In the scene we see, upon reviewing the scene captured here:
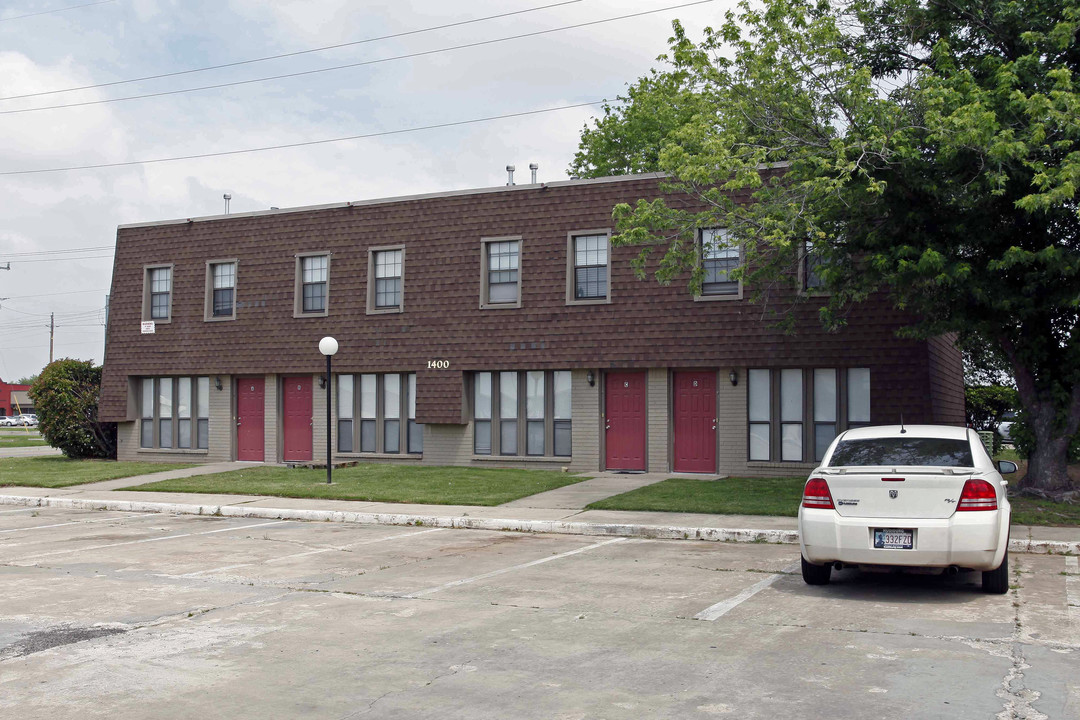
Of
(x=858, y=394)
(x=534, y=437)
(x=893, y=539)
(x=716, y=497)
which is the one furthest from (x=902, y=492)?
(x=534, y=437)

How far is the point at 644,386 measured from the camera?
22234 millimetres

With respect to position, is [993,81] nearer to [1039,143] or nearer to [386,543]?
[1039,143]

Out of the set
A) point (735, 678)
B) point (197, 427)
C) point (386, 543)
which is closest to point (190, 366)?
point (197, 427)

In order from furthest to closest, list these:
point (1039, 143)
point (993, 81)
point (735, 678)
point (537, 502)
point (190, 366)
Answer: point (190, 366)
point (537, 502)
point (993, 81)
point (1039, 143)
point (735, 678)

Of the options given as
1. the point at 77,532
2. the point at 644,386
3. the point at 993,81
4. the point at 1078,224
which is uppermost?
the point at 993,81

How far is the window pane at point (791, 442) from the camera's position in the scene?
68.8 ft

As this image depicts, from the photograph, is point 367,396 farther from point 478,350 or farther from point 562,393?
point 562,393

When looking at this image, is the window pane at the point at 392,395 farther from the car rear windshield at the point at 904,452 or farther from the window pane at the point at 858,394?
the car rear windshield at the point at 904,452

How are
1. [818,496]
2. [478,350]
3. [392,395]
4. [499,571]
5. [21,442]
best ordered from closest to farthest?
[818,496], [499,571], [478,350], [392,395], [21,442]

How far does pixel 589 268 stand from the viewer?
888 inches

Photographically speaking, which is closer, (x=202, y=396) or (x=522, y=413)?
(x=522, y=413)

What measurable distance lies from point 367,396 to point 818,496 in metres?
17.4

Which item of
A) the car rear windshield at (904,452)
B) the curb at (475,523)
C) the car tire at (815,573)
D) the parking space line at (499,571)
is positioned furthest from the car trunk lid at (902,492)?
the curb at (475,523)

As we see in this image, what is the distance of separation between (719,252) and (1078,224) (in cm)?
753
